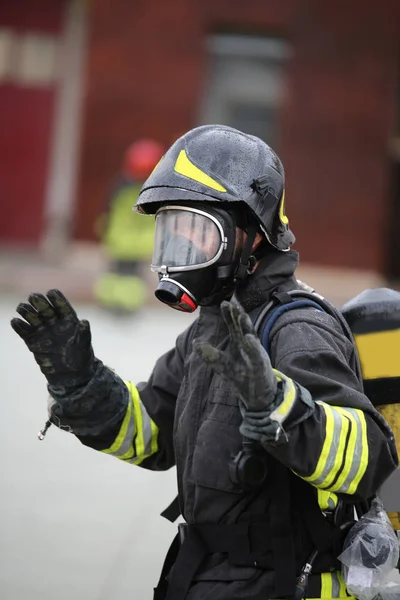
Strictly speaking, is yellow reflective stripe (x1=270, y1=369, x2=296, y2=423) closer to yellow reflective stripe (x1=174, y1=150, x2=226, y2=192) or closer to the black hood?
the black hood

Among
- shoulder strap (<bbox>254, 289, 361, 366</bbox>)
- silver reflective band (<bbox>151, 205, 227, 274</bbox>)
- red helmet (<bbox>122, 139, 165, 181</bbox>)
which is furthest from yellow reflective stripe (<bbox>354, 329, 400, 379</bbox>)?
red helmet (<bbox>122, 139, 165, 181</bbox>)

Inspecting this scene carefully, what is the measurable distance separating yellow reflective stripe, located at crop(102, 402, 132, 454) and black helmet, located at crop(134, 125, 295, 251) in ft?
1.88

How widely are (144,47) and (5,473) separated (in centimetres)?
904

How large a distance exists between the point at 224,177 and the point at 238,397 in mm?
598

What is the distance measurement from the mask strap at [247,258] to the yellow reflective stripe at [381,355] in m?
0.39

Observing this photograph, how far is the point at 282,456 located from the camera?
86.5 inches

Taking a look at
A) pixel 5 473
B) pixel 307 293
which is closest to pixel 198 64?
pixel 5 473

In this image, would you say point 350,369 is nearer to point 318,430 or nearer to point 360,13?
point 318,430

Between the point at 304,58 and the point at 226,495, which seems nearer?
the point at 226,495

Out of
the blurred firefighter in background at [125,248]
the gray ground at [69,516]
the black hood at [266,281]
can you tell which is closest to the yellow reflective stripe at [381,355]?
the black hood at [266,281]

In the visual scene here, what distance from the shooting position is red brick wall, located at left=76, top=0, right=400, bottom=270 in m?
13.5

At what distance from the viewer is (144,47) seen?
44.2ft

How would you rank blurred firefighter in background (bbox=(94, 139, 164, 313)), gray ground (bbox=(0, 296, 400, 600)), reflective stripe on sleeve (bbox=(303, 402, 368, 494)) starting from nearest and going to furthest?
reflective stripe on sleeve (bbox=(303, 402, 368, 494))
gray ground (bbox=(0, 296, 400, 600))
blurred firefighter in background (bbox=(94, 139, 164, 313))

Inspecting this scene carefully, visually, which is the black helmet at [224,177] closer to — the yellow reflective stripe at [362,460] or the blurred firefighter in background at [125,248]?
the yellow reflective stripe at [362,460]
